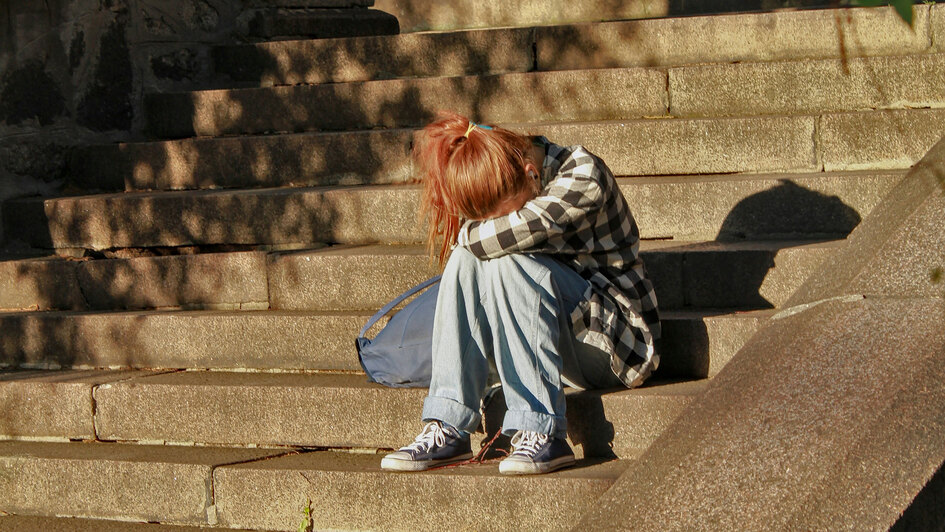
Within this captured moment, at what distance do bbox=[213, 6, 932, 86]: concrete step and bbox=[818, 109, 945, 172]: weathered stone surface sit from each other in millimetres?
491

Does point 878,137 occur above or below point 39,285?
above

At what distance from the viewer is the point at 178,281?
4496 mm

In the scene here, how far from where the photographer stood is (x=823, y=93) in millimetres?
4488

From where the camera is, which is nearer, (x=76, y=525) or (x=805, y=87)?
(x=76, y=525)

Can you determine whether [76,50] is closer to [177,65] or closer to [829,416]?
[177,65]

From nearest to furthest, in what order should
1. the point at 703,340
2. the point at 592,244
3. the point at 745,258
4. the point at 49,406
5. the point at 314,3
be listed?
the point at 592,244, the point at 703,340, the point at 745,258, the point at 49,406, the point at 314,3

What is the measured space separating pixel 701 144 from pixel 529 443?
1.83 metres

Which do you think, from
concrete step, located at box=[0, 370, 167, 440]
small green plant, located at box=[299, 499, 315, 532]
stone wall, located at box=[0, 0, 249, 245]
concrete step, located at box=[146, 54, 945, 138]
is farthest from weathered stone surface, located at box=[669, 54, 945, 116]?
stone wall, located at box=[0, 0, 249, 245]

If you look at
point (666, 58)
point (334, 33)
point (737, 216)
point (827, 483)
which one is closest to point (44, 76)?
point (334, 33)

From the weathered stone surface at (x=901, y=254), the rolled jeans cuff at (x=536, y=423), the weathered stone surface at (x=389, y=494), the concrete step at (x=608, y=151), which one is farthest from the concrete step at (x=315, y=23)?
the weathered stone surface at (x=901, y=254)

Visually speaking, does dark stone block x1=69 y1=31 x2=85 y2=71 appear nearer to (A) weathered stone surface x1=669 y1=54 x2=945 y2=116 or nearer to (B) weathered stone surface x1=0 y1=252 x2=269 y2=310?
(B) weathered stone surface x1=0 y1=252 x2=269 y2=310

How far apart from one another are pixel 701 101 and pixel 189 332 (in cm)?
234

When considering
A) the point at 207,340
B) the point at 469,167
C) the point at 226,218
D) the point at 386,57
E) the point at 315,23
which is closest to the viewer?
the point at 469,167


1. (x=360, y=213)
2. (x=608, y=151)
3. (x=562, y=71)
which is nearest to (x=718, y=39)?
(x=562, y=71)
